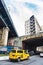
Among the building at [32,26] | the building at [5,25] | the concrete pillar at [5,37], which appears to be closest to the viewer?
the building at [5,25]

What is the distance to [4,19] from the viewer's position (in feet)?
144

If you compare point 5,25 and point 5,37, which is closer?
point 5,37

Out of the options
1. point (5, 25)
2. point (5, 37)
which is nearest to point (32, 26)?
point (5, 25)

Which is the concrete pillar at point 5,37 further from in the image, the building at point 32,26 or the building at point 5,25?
the building at point 32,26

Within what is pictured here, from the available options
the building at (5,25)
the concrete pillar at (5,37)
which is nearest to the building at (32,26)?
the building at (5,25)

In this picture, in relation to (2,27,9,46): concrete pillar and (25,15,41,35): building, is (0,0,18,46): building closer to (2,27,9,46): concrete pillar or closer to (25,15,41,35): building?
(2,27,9,46): concrete pillar

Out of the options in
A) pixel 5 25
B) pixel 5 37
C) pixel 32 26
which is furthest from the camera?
pixel 32 26

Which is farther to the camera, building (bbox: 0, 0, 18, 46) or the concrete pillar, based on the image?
the concrete pillar

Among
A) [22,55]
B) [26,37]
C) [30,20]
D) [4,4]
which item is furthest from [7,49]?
[30,20]

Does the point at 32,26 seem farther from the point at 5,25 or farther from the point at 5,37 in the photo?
the point at 5,37

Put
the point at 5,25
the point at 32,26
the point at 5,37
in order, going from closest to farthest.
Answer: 1. the point at 5,37
2. the point at 5,25
3. the point at 32,26

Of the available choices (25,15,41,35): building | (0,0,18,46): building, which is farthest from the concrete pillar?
(25,15,41,35): building

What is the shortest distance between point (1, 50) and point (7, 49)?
93.0 inches

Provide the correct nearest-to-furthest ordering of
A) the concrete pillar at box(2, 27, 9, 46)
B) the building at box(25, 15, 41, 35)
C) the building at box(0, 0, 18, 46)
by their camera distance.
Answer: the building at box(0, 0, 18, 46) < the concrete pillar at box(2, 27, 9, 46) < the building at box(25, 15, 41, 35)
